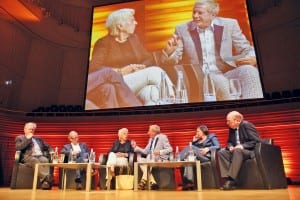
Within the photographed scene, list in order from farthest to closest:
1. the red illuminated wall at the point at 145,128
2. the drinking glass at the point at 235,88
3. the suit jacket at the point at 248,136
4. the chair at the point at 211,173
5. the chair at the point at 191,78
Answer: the chair at the point at 191,78
the drinking glass at the point at 235,88
the red illuminated wall at the point at 145,128
the chair at the point at 211,173
the suit jacket at the point at 248,136

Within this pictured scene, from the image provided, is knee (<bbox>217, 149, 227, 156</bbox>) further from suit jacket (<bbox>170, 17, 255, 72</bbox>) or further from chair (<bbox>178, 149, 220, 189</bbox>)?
suit jacket (<bbox>170, 17, 255, 72</bbox>)

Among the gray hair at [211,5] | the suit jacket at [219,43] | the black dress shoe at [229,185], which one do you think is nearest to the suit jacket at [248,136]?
the black dress shoe at [229,185]

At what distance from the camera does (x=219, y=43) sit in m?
5.98

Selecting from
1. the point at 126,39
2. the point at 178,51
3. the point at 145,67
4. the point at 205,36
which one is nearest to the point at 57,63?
the point at 126,39

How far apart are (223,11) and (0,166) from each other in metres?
5.55

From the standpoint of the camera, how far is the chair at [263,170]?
3.29 meters

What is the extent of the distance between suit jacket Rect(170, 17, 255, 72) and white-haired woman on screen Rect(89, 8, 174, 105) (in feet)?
2.07

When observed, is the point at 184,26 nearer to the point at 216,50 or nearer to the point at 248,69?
the point at 216,50

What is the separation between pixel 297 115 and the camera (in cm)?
511

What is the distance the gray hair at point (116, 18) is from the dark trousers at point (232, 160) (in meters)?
4.40

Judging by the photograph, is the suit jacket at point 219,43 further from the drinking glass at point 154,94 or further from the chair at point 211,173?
the chair at point 211,173

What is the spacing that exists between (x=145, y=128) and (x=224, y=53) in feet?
7.30

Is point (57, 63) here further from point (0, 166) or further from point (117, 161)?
point (117, 161)

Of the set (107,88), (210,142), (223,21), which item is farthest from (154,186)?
(223,21)
